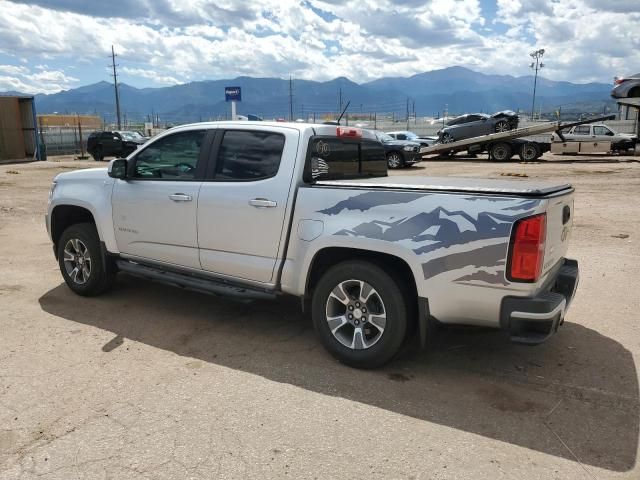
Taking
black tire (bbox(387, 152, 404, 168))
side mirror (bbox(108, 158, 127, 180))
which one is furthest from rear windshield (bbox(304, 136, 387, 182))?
black tire (bbox(387, 152, 404, 168))

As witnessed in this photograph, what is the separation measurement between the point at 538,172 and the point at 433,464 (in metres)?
18.6

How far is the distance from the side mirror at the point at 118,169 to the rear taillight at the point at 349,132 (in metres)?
2.09

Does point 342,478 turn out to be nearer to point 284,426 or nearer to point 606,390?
point 284,426

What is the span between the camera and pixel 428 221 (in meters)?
3.50

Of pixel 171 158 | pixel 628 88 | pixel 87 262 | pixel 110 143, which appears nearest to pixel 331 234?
pixel 171 158

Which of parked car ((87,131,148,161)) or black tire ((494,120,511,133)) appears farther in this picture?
parked car ((87,131,148,161))

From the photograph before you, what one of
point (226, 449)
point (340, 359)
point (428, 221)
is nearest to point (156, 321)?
point (340, 359)

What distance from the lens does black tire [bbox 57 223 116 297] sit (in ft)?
A: 17.8

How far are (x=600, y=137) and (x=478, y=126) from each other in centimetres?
601

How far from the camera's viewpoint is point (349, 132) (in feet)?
15.5

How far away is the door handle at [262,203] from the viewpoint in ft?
13.6

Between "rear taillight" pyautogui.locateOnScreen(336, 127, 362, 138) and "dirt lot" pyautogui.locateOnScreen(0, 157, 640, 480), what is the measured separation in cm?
176

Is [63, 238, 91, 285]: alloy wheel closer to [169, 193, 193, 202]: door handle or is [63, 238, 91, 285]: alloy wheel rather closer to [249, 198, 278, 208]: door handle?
[169, 193, 193, 202]: door handle

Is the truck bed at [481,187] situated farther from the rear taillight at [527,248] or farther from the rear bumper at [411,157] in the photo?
the rear bumper at [411,157]
